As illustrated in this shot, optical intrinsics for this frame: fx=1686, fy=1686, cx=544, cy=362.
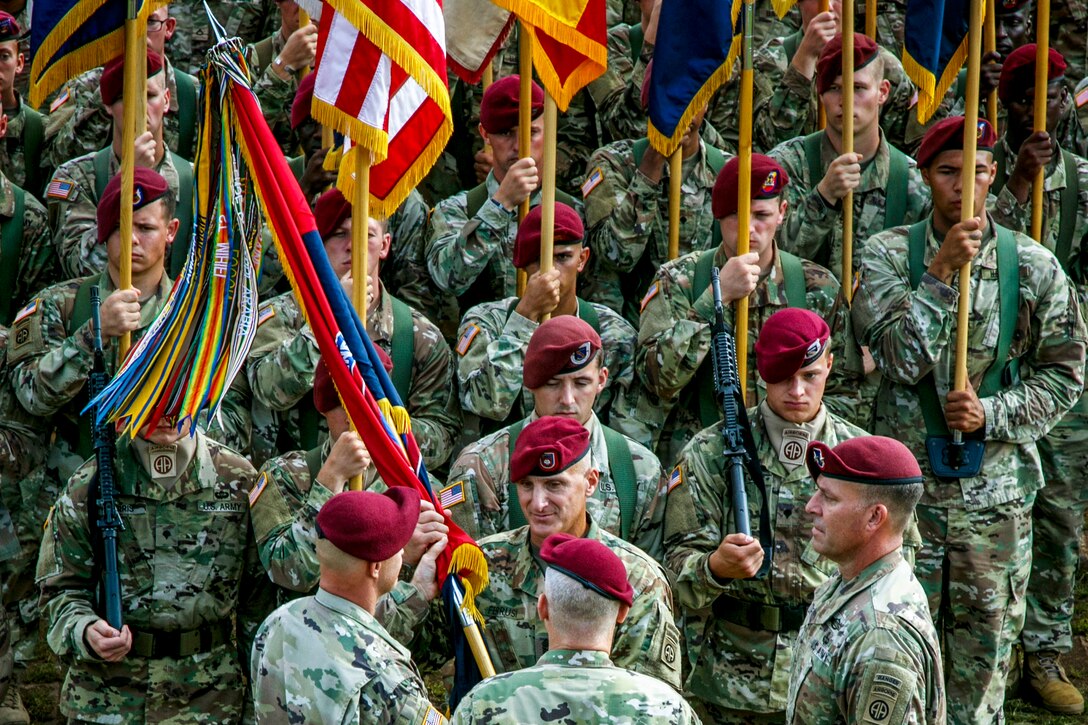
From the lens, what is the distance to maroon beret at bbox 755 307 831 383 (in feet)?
22.6

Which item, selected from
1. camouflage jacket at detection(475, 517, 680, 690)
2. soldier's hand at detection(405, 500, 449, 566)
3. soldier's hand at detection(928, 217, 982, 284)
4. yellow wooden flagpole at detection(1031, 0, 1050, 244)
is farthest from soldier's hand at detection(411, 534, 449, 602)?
yellow wooden flagpole at detection(1031, 0, 1050, 244)

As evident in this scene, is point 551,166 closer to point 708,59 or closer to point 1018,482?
point 708,59

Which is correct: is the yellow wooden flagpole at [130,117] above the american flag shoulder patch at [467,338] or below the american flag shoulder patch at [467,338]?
above

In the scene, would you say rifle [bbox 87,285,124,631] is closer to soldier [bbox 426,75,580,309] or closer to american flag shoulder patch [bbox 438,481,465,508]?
american flag shoulder patch [bbox 438,481,465,508]

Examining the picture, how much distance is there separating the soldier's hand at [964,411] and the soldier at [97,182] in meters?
4.01

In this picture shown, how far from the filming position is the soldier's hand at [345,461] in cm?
655

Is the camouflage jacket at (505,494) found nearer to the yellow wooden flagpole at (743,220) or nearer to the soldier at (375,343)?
the soldier at (375,343)

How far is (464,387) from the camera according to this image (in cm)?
786

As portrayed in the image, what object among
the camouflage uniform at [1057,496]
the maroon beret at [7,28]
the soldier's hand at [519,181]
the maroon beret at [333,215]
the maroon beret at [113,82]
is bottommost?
the camouflage uniform at [1057,496]

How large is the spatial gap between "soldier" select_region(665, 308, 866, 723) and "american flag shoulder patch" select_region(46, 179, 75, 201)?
385 cm

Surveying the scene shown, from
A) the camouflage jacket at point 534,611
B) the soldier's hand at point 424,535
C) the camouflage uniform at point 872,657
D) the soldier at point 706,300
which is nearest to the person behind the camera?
the camouflage uniform at point 872,657

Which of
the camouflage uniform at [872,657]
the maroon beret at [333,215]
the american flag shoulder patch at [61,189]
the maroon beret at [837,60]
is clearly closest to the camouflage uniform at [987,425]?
the maroon beret at [837,60]

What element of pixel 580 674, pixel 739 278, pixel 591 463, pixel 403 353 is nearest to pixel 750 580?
pixel 591 463

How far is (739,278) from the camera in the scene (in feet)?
25.1
